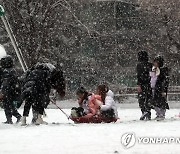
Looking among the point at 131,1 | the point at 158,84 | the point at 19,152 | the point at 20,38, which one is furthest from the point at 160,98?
the point at 131,1

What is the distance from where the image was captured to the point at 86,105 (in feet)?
39.6

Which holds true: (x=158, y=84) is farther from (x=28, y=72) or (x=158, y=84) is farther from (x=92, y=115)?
(x=28, y=72)

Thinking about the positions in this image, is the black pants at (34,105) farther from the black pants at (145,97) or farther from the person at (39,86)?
the black pants at (145,97)

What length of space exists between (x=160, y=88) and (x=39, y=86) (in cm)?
291

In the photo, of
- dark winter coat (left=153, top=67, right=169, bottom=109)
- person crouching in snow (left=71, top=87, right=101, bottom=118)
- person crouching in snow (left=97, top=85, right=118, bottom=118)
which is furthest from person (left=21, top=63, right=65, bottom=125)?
dark winter coat (left=153, top=67, right=169, bottom=109)

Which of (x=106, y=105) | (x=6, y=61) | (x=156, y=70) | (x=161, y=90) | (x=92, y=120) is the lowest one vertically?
(x=92, y=120)

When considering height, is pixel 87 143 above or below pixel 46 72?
below

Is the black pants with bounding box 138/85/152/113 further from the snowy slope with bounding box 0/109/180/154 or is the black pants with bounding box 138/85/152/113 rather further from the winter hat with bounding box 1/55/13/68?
the winter hat with bounding box 1/55/13/68

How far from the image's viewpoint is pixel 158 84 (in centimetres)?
1267

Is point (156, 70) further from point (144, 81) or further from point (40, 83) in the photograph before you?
point (40, 83)

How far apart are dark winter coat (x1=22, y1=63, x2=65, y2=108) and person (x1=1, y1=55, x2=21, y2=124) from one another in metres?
0.99

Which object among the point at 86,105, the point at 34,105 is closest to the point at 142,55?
the point at 86,105

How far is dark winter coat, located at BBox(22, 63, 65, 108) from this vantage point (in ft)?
38.1

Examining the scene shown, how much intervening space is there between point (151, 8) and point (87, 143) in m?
30.2
